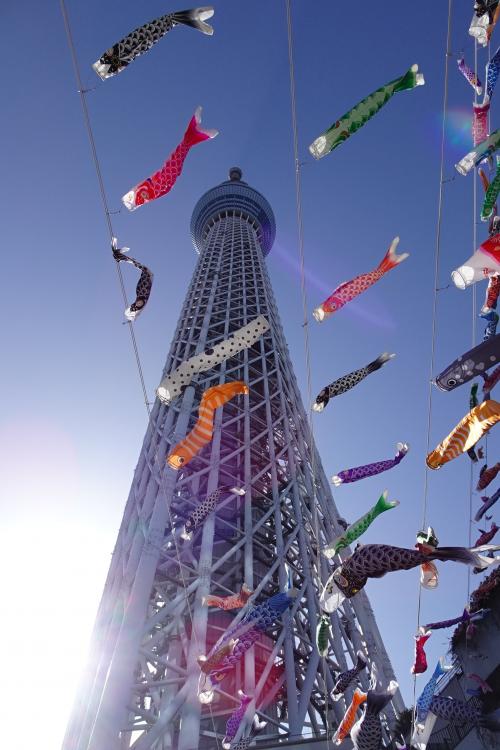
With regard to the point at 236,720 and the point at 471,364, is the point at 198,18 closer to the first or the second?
the point at 471,364

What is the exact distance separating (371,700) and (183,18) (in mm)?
11277

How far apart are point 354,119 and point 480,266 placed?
10.8 ft

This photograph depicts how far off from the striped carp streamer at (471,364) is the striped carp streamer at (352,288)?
2784 mm

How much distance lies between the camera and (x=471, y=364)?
8.56m

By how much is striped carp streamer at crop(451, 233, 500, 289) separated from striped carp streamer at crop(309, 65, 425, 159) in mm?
2956

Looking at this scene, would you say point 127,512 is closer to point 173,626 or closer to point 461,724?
point 173,626

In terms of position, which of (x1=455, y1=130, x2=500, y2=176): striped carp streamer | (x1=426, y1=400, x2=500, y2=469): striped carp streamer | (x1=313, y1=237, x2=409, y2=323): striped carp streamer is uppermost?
(x1=455, y1=130, x2=500, y2=176): striped carp streamer

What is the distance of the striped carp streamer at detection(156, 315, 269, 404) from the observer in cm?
1188

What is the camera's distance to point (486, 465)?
14133 mm

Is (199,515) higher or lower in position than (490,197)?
lower

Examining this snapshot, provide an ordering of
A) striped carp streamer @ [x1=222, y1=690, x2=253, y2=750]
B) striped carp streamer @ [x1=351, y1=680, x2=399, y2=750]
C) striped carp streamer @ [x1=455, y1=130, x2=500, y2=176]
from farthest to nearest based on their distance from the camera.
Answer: striped carp streamer @ [x1=222, y1=690, x2=253, y2=750], striped carp streamer @ [x1=455, y1=130, x2=500, y2=176], striped carp streamer @ [x1=351, y1=680, x2=399, y2=750]

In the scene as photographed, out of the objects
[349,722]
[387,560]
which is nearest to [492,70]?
[387,560]

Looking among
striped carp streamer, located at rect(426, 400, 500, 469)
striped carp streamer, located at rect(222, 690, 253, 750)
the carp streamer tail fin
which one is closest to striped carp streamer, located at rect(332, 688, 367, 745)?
striped carp streamer, located at rect(222, 690, 253, 750)

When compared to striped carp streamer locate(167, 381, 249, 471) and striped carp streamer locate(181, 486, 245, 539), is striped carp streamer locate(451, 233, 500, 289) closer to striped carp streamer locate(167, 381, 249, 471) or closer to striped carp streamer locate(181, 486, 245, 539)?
striped carp streamer locate(167, 381, 249, 471)
